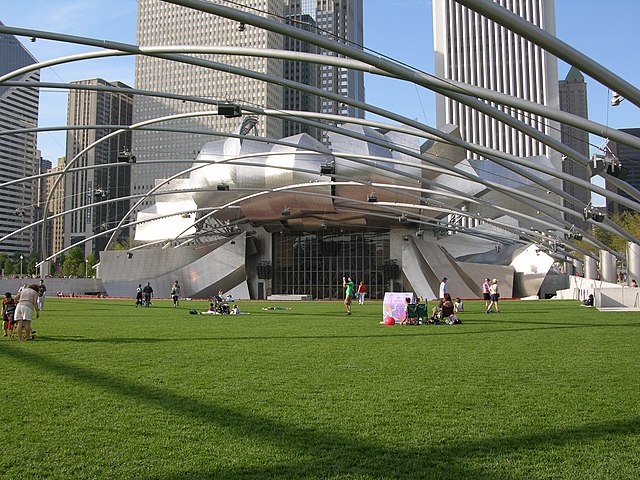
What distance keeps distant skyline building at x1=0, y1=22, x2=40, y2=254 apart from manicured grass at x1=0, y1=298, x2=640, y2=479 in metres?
22.8

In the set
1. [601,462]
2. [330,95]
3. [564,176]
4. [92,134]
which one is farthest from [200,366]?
[92,134]

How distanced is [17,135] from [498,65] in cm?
9649

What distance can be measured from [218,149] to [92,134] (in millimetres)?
59908

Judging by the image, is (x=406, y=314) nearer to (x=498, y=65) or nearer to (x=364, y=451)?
(x=364, y=451)

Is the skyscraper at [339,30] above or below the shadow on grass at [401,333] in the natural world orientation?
above

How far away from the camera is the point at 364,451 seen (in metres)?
5.10

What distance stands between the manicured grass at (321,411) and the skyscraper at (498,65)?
107 metres

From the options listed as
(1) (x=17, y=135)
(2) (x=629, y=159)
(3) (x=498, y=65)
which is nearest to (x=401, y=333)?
(2) (x=629, y=159)

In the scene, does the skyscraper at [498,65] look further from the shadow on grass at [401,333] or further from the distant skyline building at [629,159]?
the shadow on grass at [401,333]

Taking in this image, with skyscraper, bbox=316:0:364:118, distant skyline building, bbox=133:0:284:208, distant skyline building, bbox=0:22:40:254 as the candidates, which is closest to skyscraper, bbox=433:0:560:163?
distant skyline building, bbox=133:0:284:208

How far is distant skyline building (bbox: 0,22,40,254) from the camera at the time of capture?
119ft

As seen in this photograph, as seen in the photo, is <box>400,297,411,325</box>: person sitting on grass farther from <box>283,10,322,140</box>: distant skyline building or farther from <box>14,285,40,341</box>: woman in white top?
<box>283,10,322,140</box>: distant skyline building

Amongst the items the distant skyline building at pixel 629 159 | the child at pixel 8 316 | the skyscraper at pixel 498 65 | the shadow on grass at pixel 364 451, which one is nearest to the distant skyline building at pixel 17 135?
the child at pixel 8 316

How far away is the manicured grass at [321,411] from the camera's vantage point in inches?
187
